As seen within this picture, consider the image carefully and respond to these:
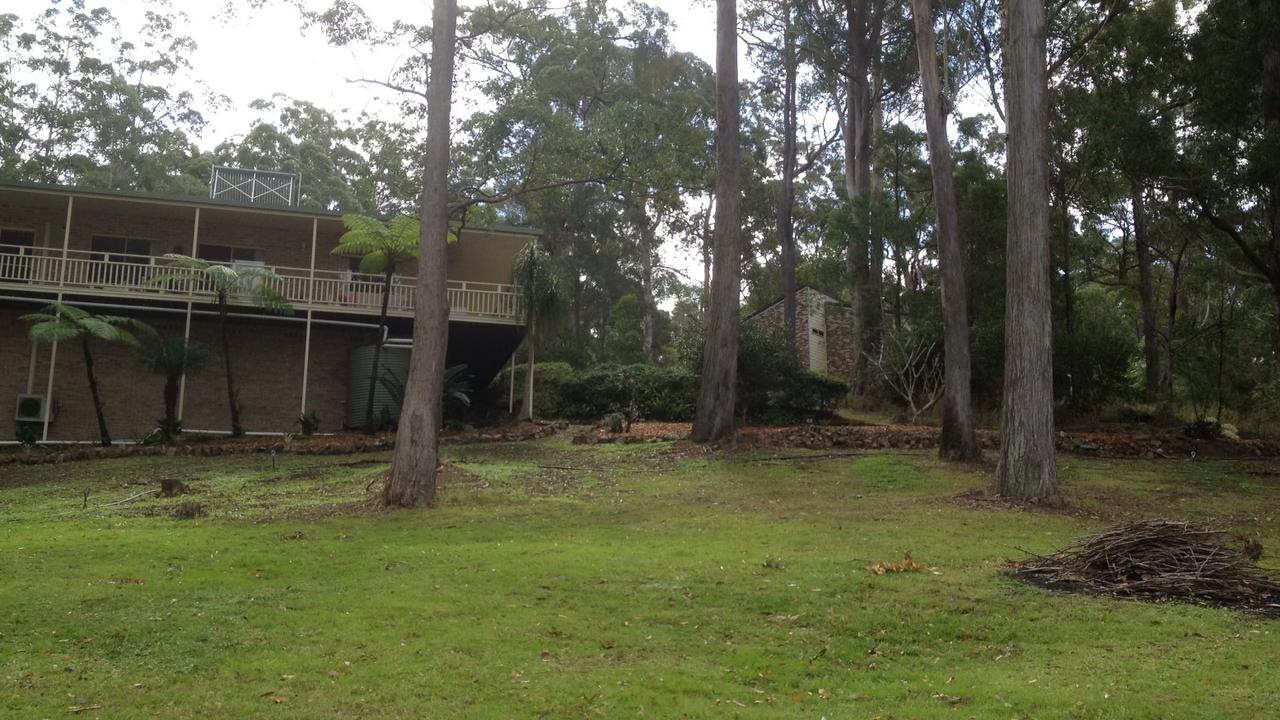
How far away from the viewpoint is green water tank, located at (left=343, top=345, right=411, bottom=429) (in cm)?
2397

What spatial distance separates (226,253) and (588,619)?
22056mm

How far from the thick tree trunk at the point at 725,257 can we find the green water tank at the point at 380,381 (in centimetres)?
751

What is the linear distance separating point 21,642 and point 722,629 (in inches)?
186

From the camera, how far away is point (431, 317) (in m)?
14.6

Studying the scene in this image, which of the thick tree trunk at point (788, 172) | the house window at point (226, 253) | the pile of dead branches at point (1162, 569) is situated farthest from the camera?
the thick tree trunk at point (788, 172)

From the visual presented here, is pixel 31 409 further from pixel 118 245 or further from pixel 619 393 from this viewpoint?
pixel 619 393

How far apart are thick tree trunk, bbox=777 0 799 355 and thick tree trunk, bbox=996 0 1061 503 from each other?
15776 mm

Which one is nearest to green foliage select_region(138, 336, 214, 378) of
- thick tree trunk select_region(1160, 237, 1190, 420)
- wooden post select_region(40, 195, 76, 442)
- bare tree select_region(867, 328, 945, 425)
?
wooden post select_region(40, 195, 76, 442)

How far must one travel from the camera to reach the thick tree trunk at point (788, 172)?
32.8m

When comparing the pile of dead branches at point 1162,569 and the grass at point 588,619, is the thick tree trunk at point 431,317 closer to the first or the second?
the grass at point 588,619

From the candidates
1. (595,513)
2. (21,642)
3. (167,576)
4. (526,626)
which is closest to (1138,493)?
(595,513)

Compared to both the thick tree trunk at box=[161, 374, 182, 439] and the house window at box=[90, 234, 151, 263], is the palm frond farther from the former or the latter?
the house window at box=[90, 234, 151, 263]

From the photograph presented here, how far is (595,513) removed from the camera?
13.5 m

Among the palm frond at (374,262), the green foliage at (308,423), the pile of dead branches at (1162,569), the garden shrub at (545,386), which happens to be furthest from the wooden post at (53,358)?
the pile of dead branches at (1162,569)
